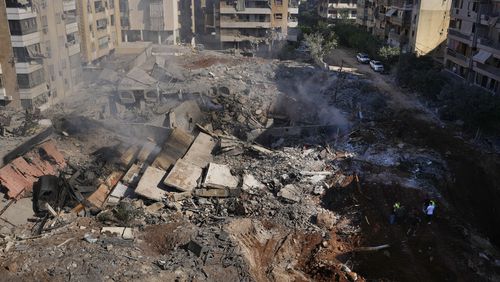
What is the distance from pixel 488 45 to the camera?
30.4m

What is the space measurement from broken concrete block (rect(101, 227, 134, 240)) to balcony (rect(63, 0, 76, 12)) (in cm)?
2375

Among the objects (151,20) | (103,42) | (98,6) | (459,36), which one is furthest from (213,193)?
(151,20)

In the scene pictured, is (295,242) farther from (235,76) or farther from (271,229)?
(235,76)

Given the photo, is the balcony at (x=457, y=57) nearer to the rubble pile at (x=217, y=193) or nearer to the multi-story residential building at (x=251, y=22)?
the rubble pile at (x=217, y=193)

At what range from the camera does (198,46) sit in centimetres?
5516

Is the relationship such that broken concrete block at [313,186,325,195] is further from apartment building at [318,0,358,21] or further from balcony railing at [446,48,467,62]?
apartment building at [318,0,358,21]

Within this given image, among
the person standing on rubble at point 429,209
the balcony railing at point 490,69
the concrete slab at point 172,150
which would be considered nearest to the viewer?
the person standing on rubble at point 429,209

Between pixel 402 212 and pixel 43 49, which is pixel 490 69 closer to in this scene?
pixel 402 212

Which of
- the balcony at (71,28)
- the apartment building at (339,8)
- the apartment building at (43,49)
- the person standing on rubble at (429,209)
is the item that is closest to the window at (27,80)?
the apartment building at (43,49)

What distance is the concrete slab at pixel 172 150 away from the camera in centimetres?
2027

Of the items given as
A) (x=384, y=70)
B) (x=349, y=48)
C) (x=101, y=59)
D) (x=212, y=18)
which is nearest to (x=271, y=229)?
(x=384, y=70)

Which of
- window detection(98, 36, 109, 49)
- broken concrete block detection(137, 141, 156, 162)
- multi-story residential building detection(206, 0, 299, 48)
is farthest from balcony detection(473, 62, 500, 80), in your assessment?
window detection(98, 36, 109, 49)

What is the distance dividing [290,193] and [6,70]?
20034 mm

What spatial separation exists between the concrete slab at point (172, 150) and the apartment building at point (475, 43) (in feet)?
66.8
